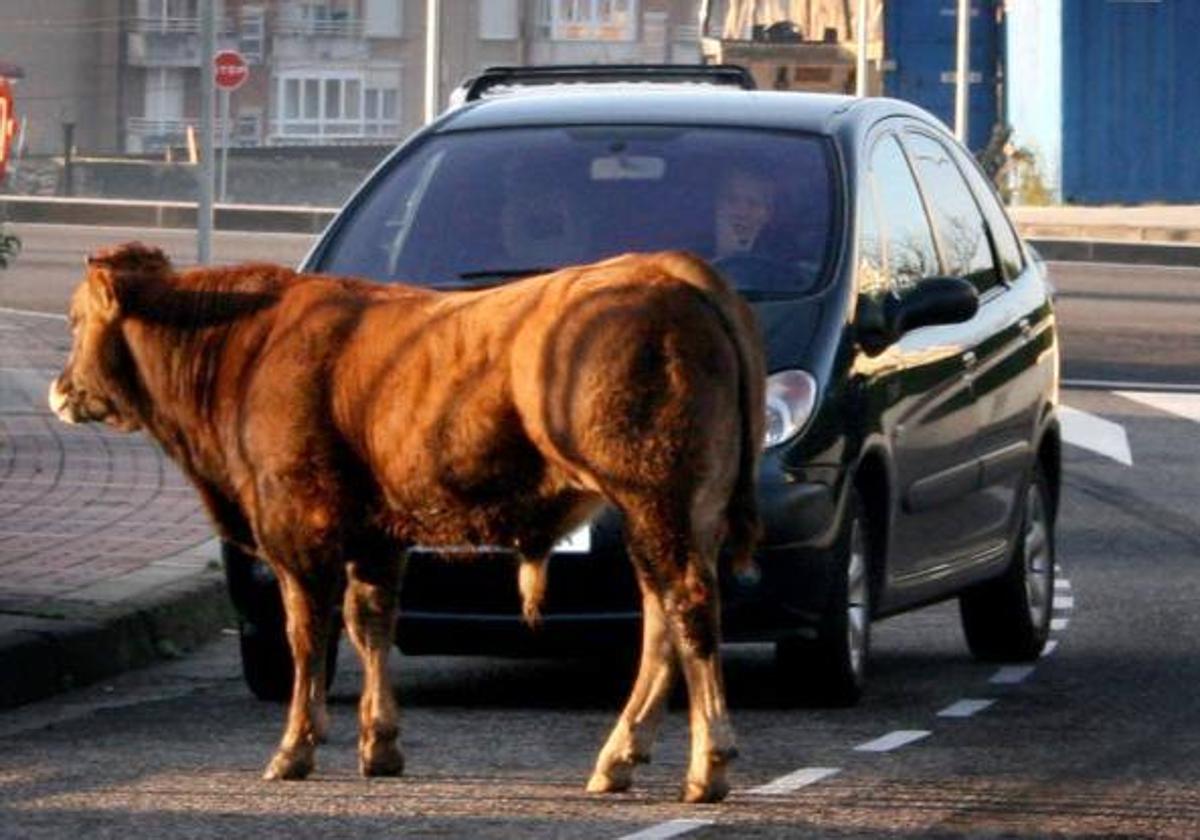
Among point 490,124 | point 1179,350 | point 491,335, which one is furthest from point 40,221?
point 491,335

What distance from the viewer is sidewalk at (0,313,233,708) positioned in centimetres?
1081

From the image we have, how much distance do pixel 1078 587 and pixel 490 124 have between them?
3.71 metres

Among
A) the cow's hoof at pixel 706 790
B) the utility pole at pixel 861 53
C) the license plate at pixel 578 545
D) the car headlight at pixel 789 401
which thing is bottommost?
the cow's hoof at pixel 706 790

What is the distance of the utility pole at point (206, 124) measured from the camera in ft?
60.1

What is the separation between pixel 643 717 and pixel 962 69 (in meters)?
34.5

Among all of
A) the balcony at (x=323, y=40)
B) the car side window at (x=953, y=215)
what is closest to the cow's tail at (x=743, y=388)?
the car side window at (x=953, y=215)

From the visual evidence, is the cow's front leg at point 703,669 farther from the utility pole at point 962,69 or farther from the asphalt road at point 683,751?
→ the utility pole at point 962,69

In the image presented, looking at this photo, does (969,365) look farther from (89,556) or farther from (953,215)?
(89,556)

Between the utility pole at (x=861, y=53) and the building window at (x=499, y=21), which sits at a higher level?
the building window at (x=499, y=21)

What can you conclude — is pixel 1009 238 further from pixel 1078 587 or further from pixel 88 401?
pixel 88 401

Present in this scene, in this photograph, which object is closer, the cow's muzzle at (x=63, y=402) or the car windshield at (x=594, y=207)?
the cow's muzzle at (x=63, y=402)

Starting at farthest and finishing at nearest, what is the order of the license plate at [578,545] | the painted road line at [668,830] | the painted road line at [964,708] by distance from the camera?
the painted road line at [964,708], the license plate at [578,545], the painted road line at [668,830]

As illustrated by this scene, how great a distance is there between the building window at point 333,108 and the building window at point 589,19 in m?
4.70

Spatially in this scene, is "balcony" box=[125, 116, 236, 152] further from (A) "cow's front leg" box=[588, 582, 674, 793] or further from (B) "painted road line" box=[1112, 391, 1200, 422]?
(A) "cow's front leg" box=[588, 582, 674, 793]
